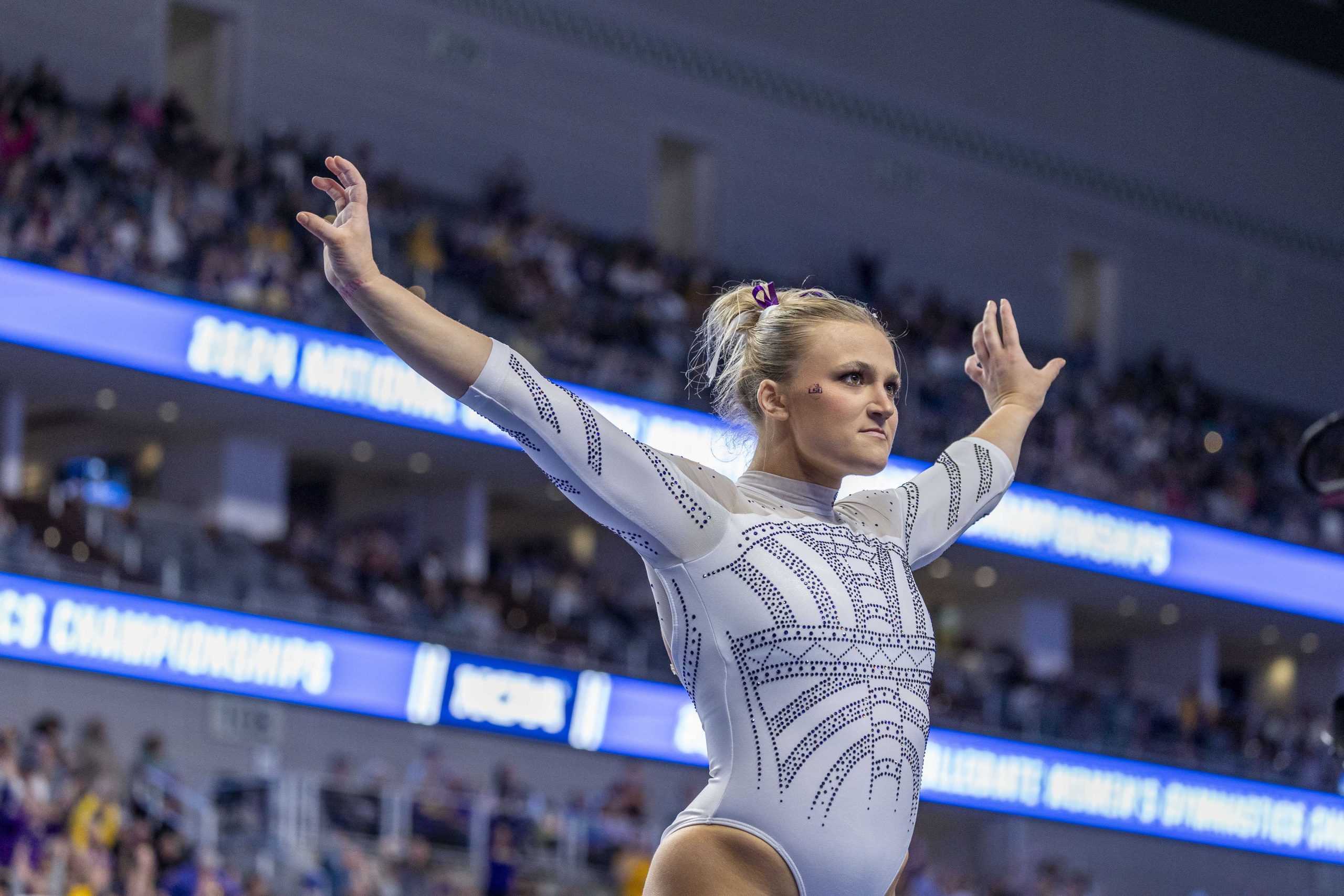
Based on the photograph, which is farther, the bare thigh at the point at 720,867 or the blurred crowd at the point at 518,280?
the blurred crowd at the point at 518,280

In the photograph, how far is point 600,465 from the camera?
9.62 feet

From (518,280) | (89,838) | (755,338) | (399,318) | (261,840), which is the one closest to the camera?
(399,318)

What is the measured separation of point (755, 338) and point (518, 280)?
17.7 metres

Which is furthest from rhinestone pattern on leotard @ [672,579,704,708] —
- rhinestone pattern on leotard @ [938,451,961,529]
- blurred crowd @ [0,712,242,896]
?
blurred crowd @ [0,712,242,896]

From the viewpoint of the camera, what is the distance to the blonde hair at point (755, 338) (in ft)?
10.5

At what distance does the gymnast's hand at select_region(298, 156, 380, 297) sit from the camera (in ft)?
9.16

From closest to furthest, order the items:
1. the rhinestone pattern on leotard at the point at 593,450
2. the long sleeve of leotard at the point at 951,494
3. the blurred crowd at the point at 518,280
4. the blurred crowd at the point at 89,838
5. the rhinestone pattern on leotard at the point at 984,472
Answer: the rhinestone pattern on leotard at the point at 593,450 < the long sleeve of leotard at the point at 951,494 < the rhinestone pattern on leotard at the point at 984,472 < the blurred crowd at the point at 89,838 < the blurred crowd at the point at 518,280

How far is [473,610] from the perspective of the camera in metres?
17.8

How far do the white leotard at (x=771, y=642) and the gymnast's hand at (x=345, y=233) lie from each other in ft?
0.75

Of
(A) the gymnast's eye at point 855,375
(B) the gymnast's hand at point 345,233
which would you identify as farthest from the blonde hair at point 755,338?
(B) the gymnast's hand at point 345,233

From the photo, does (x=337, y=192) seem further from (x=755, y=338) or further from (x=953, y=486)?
(x=953, y=486)

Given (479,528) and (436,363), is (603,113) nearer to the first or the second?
(479,528)

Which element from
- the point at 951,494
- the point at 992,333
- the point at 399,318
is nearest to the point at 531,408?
the point at 399,318

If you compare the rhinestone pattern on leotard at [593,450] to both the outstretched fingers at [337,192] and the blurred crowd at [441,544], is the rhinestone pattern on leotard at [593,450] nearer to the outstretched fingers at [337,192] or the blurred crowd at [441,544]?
the outstretched fingers at [337,192]
